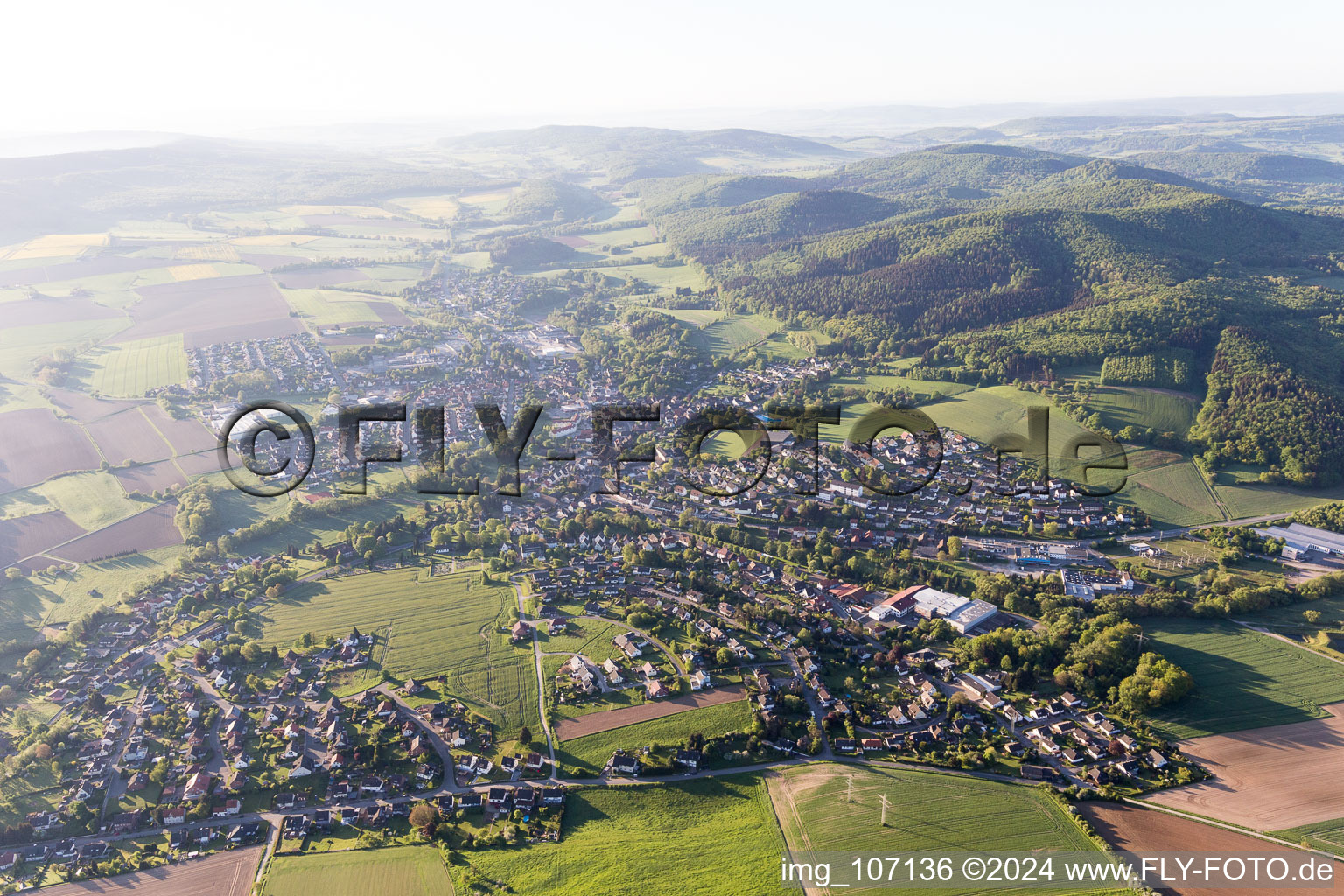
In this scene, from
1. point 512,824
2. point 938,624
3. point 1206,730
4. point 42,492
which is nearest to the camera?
point 512,824

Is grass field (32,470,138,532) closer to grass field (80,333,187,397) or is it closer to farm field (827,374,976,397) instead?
grass field (80,333,187,397)

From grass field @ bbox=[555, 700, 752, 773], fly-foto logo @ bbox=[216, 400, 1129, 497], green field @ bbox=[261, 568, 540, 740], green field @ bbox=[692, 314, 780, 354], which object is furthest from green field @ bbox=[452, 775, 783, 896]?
green field @ bbox=[692, 314, 780, 354]

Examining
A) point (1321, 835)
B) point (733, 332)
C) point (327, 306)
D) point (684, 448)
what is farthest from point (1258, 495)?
point (327, 306)

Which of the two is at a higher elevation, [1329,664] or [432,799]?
[1329,664]

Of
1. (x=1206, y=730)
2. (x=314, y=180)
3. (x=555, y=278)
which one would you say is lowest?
(x=1206, y=730)

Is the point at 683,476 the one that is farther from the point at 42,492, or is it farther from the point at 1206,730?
the point at 42,492

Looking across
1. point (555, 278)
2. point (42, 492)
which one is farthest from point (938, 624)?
point (555, 278)
